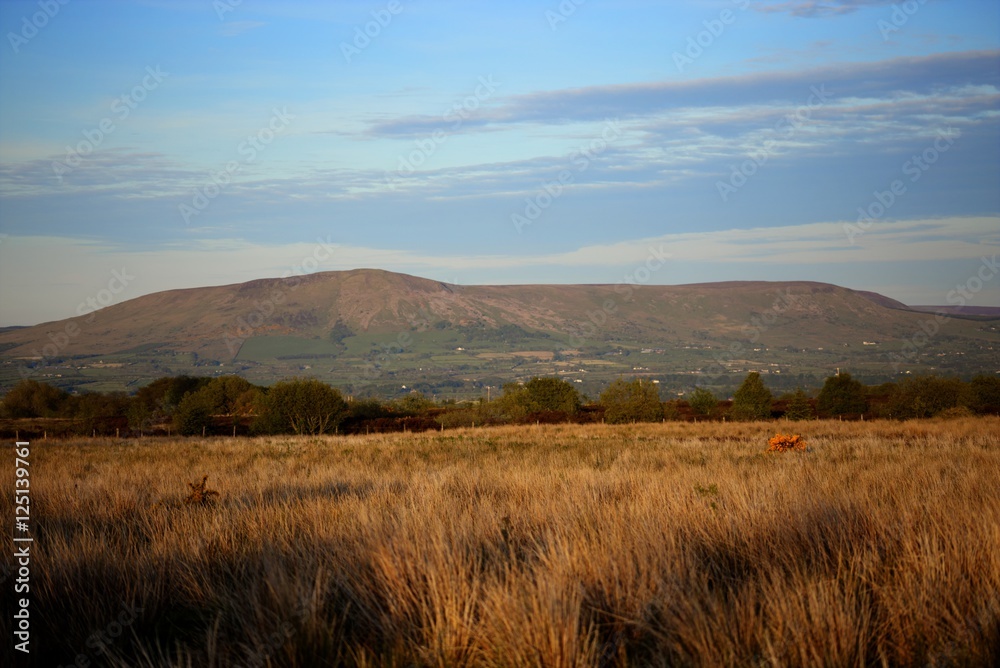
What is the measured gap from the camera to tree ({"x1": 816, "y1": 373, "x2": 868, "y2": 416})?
46.7m

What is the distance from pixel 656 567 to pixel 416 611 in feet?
5.17

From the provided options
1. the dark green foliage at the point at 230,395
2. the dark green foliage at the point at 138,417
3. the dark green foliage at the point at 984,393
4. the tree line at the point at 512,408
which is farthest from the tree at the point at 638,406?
the dark green foliage at the point at 230,395

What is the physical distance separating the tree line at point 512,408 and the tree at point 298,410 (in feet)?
0.22

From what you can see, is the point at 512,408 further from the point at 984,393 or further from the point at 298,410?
the point at 984,393

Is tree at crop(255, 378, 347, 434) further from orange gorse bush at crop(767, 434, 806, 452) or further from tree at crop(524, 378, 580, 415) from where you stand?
orange gorse bush at crop(767, 434, 806, 452)

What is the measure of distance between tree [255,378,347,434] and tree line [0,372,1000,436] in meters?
0.07

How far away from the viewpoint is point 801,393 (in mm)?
47156

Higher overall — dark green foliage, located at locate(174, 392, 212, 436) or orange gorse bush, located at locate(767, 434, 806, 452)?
orange gorse bush, located at locate(767, 434, 806, 452)

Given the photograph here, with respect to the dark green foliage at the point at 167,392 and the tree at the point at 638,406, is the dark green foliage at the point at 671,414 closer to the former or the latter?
the tree at the point at 638,406

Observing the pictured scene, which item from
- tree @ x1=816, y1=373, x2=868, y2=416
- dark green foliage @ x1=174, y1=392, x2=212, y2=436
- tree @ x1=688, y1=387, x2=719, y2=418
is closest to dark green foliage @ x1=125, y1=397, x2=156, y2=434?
dark green foliage @ x1=174, y1=392, x2=212, y2=436

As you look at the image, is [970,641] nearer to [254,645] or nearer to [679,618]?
[679,618]

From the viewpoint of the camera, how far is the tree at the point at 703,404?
168 feet

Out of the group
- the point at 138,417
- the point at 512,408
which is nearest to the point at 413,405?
the point at 512,408

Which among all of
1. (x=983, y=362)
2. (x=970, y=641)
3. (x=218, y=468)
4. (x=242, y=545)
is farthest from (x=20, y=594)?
(x=983, y=362)
